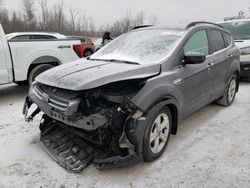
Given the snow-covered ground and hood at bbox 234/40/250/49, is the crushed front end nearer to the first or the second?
the snow-covered ground

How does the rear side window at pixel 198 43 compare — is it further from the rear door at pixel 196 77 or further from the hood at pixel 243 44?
the hood at pixel 243 44

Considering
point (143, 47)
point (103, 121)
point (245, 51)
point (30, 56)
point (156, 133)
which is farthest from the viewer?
point (245, 51)

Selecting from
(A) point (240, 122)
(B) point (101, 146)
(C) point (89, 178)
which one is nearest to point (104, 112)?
(B) point (101, 146)

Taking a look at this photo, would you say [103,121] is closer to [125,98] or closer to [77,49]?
[125,98]

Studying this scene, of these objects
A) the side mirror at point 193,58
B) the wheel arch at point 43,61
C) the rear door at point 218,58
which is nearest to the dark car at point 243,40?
the rear door at point 218,58

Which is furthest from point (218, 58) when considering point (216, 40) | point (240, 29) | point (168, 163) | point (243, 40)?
point (240, 29)

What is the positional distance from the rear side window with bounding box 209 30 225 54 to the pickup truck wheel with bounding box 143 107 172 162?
1.73 meters

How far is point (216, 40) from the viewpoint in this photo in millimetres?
4207

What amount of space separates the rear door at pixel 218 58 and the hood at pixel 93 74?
1556 mm

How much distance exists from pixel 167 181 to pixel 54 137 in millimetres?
1579

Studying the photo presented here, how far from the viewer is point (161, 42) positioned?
11.1ft

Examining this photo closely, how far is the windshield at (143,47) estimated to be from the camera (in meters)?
3.18

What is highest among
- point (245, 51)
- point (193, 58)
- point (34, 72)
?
point (193, 58)

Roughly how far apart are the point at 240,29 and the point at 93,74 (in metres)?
6.84
